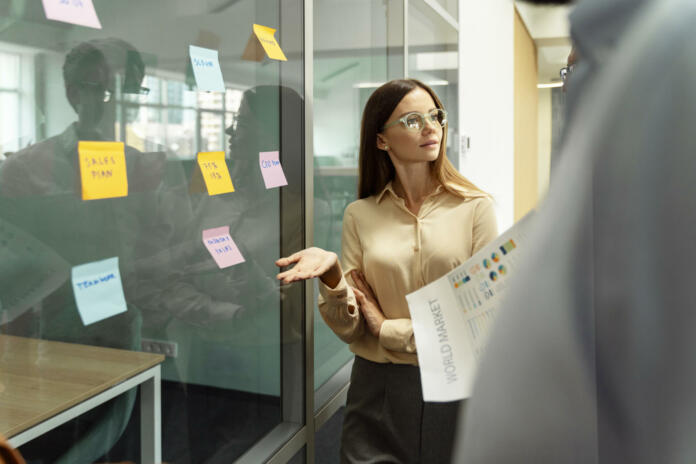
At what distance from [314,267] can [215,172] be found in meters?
0.35

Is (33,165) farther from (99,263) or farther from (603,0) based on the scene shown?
(603,0)

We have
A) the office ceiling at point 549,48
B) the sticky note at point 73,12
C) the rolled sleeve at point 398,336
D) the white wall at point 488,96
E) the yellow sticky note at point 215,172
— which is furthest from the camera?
the office ceiling at point 549,48

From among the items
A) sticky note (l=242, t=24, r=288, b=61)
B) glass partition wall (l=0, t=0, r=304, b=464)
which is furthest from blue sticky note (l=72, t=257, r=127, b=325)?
sticky note (l=242, t=24, r=288, b=61)

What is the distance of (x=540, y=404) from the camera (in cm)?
31

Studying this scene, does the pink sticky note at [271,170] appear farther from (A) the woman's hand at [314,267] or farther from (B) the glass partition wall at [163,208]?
(A) the woman's hand at [314,267]

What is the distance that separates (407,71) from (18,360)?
7.75 feet

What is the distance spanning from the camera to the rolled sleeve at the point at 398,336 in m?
1.57

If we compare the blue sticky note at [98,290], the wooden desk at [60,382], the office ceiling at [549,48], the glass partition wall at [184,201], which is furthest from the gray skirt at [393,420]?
the office ceiling at [549,48]

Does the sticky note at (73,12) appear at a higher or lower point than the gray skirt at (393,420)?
higher

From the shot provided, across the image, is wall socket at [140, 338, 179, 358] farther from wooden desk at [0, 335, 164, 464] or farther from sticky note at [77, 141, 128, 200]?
sticky note at [77, 141, 128, 200]

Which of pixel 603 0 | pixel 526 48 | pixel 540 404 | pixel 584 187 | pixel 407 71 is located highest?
pixel 526 48

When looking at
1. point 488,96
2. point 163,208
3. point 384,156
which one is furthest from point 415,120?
point 488,96

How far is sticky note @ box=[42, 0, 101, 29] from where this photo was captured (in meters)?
0.96

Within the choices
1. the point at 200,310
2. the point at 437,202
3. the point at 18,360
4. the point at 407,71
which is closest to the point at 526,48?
the point at 407,71
